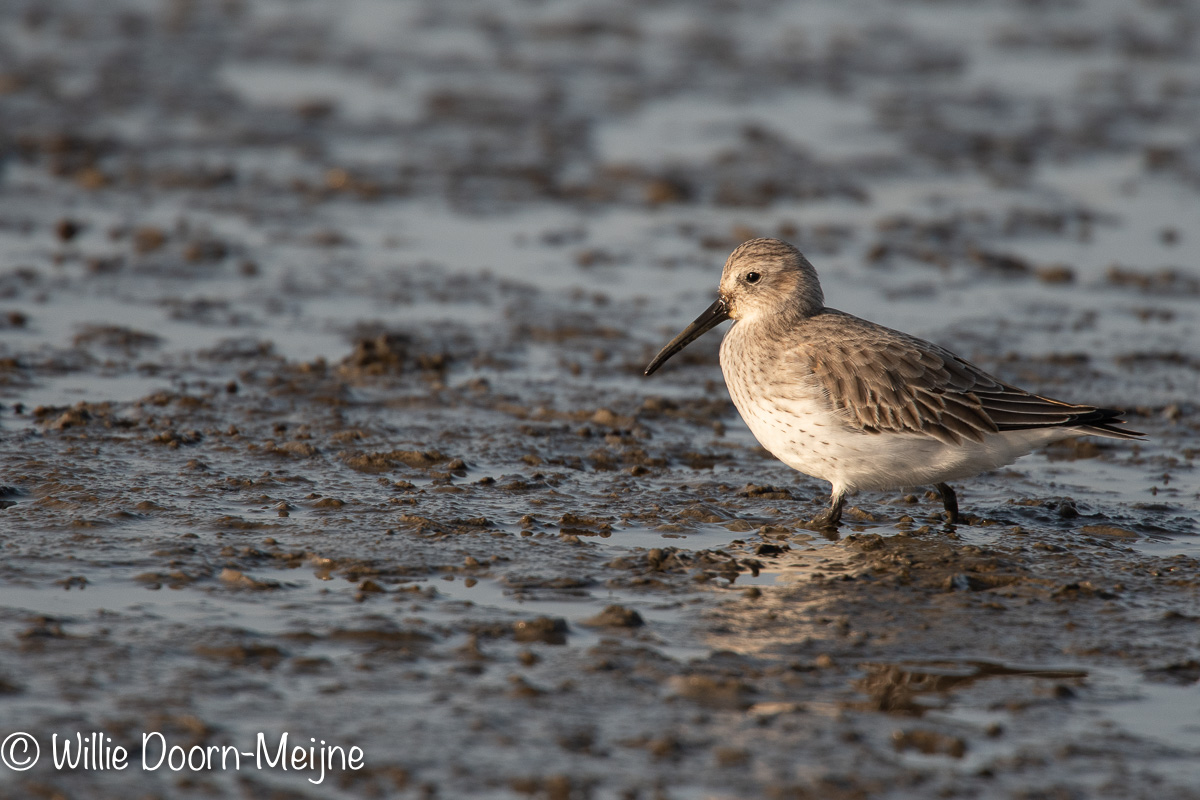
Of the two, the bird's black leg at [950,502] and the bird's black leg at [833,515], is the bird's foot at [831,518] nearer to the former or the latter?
the bird's black leg at [833,515]

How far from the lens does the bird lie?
22.6ft

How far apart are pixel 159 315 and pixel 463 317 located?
2136 mm

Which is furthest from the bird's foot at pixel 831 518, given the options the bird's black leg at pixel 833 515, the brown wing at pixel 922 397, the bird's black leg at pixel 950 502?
the bird's black leg at pixel 950 502

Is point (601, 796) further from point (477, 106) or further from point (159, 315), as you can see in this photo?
point (477, 106)

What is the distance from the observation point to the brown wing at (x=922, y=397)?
689cm

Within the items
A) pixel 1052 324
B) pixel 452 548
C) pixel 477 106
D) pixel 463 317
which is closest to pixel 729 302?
pixel 452 548

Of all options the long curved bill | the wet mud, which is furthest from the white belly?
the long curved bill

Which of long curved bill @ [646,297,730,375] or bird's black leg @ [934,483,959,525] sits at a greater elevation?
long curved bill @ [646,297,730,375]

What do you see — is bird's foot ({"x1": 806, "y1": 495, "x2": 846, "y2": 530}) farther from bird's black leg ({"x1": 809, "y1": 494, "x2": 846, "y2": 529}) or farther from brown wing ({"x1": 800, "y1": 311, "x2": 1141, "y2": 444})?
brown wing ({"x1": 800, "y1": 311, "x2": 1141, "y2": 444})

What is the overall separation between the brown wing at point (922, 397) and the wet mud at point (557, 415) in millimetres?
588

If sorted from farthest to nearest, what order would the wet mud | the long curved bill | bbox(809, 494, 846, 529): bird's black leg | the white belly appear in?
the long curved bill
bbox(809, 494, 846, 529): bird's black leg
the white belly
the wet mud

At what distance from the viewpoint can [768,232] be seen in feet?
39.6

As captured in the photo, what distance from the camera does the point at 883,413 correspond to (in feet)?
22.7

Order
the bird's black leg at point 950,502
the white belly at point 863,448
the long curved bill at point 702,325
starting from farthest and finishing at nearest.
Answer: the long curved bill at point 702,325, the bird's black leg at point 950,502, the white belly at point 863,448
